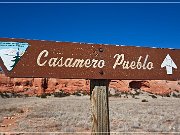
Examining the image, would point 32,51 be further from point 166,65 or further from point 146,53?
point 166,65

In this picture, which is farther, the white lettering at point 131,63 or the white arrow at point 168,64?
the white arrow at point 168,64

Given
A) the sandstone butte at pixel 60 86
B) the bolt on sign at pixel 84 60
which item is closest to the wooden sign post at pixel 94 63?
the bolt on sign at pixel 84 60

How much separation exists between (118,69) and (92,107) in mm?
562

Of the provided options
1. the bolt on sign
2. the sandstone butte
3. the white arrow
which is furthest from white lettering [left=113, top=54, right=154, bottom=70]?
the sandstone butte

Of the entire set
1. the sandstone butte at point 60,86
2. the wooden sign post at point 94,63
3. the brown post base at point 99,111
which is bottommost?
the brown post base at point 99,111

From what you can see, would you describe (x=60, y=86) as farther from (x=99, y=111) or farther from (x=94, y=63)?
(x=99, y=111)

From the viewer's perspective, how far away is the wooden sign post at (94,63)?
115 inches

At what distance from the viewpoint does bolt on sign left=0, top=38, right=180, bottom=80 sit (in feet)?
9.55

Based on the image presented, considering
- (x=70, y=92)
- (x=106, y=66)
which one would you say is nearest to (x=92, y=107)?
(x=106, y=66)

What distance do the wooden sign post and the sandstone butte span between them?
47.3 meters

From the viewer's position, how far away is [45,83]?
52.2 metres

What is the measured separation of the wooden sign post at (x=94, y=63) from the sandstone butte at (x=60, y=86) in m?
47.3

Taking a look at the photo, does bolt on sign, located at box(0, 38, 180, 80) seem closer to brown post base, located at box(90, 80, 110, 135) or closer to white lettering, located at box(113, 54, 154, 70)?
white lettering, located at box(113, 54, 154, 70)

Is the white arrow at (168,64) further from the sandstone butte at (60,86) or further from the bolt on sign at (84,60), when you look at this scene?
the sandstone butte at (60,86)
